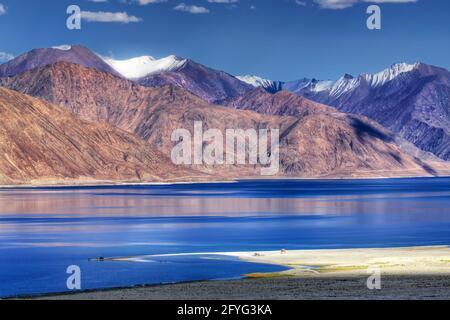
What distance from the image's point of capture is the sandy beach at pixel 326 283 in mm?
41309

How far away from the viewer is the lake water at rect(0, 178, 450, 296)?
2356 inches

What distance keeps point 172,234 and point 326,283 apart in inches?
2016

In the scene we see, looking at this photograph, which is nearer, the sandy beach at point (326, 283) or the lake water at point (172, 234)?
the sandy beach at point (326, 283)

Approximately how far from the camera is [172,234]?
96562 mm

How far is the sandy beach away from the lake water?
14.9 ft

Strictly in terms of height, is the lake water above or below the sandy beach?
below

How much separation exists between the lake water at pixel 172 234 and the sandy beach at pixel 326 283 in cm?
455

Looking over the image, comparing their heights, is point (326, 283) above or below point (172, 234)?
above

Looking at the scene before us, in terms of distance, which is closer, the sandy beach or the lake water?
the sandy beach
